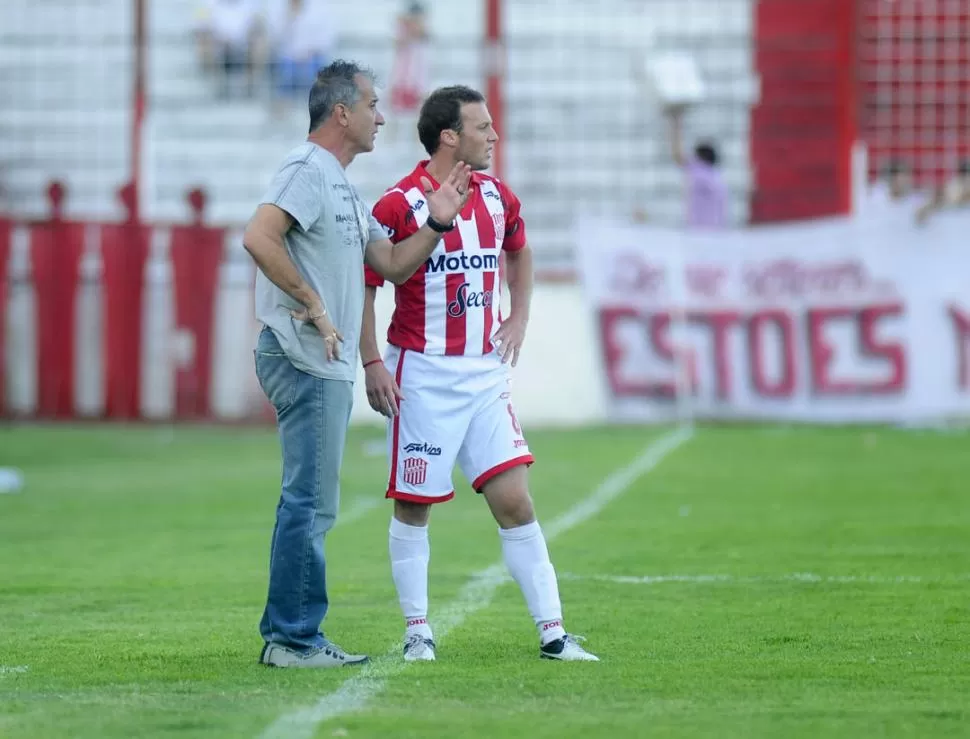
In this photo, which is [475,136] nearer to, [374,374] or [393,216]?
[393,216]

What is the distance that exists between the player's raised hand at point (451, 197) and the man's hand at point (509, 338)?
526mm

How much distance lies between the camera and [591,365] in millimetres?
17844

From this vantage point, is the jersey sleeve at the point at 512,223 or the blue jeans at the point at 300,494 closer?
the blue jeans at the point at 300,494

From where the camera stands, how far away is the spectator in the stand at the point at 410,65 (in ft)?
72.0

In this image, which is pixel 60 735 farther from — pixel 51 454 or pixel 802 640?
Result: pixel 51 454

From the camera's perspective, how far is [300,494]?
20.6 feet

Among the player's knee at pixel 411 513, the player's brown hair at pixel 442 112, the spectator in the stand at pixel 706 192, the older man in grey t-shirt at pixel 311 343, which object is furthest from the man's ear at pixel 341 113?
the spectator in the stand at pixel 706 192

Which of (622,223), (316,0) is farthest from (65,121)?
(622,223)

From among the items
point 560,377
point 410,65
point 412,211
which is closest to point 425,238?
point 412,211

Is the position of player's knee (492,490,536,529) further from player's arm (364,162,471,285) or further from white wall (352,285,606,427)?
white wall (352,285,606,427)

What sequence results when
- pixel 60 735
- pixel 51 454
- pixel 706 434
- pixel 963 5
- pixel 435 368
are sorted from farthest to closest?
pixel 963 5
pixel 706 434
pixel 51 454
pixel 435 368
pixel 60 735

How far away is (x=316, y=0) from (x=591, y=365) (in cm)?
737

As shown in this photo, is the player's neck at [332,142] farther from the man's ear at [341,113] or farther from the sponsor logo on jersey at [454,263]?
the sponsor logo on jersey at [454,263]

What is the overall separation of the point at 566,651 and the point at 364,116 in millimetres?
1870
